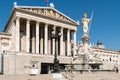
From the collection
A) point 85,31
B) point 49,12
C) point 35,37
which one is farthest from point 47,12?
point 85,31

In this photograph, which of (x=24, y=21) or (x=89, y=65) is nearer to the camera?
(x=89, y=65)

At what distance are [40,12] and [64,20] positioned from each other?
318 inches

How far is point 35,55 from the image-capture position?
59.3 m

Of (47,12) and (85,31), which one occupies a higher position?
(47,12)

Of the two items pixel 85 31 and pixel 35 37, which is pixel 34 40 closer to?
pixel 35 37

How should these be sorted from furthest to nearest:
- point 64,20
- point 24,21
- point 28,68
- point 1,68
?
point 64,20 → point 24,21 → point 28,68 → point 1,68

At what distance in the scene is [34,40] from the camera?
6712cm

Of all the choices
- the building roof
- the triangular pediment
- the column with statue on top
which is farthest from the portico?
the column with statue on top

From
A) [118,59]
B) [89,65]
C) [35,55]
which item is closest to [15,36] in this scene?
[35,55]

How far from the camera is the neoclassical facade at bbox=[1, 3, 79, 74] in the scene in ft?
178

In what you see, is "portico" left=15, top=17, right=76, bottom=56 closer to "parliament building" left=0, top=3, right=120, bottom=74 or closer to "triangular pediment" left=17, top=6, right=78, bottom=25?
"parliament building" left=0, top=3, right=120, bottom=74

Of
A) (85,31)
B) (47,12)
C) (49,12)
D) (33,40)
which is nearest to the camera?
(85,31)

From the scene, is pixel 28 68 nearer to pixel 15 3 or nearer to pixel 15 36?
pixel 15 36

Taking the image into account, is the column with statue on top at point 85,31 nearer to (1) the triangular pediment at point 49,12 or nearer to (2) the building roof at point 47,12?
(2) the building roof at point 47,12
